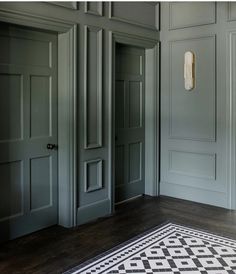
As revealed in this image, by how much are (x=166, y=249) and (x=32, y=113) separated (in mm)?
1870

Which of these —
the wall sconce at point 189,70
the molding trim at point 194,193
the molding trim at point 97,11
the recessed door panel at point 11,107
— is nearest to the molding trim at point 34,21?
the molding trim at point 97,11

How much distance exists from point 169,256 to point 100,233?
0.83m

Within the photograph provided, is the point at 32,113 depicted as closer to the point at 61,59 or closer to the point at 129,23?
the point at 61,59

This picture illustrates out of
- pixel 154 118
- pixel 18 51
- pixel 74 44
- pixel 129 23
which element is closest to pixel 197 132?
pixel 154 118

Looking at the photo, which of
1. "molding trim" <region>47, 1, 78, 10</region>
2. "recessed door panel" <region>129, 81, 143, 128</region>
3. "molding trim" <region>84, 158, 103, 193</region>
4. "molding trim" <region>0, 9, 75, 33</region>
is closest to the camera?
"molding trim" <region>0, 9, 75, 33</region>

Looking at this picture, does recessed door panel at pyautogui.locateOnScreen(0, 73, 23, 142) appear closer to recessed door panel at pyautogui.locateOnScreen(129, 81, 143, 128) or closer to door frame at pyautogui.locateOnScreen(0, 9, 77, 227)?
door frame at pyautogui.locateOnScreen(0, 9, 77, 227)

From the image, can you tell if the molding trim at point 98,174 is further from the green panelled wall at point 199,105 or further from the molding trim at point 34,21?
the molding trim at point 34,21

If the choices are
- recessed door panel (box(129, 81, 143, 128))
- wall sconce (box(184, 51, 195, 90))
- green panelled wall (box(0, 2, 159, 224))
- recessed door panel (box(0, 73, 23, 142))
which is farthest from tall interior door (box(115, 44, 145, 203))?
recessed door panel (box(0, 73, 23, 142))

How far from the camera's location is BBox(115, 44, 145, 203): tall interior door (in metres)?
4.72

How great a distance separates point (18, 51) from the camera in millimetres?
3443

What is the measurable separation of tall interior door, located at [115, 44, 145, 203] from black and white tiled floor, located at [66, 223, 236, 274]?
1.30 metres

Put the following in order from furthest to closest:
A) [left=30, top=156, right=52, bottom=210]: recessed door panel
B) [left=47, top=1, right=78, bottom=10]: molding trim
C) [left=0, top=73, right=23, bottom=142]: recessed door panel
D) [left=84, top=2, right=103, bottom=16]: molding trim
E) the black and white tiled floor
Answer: [left=84, top=2, right=103, bottom=16]: molding trim < [left=30, top=156, right=52, bottom=210]: recessed door panel < [left=47, top=1, right=78, bottom=10]: molding trim < [left=0, top=73, right=23, bottom=142]: recessed door panel < the black and white tiled floor

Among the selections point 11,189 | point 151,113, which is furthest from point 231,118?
point 11,189

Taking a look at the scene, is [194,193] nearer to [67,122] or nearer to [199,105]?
[199,105]
